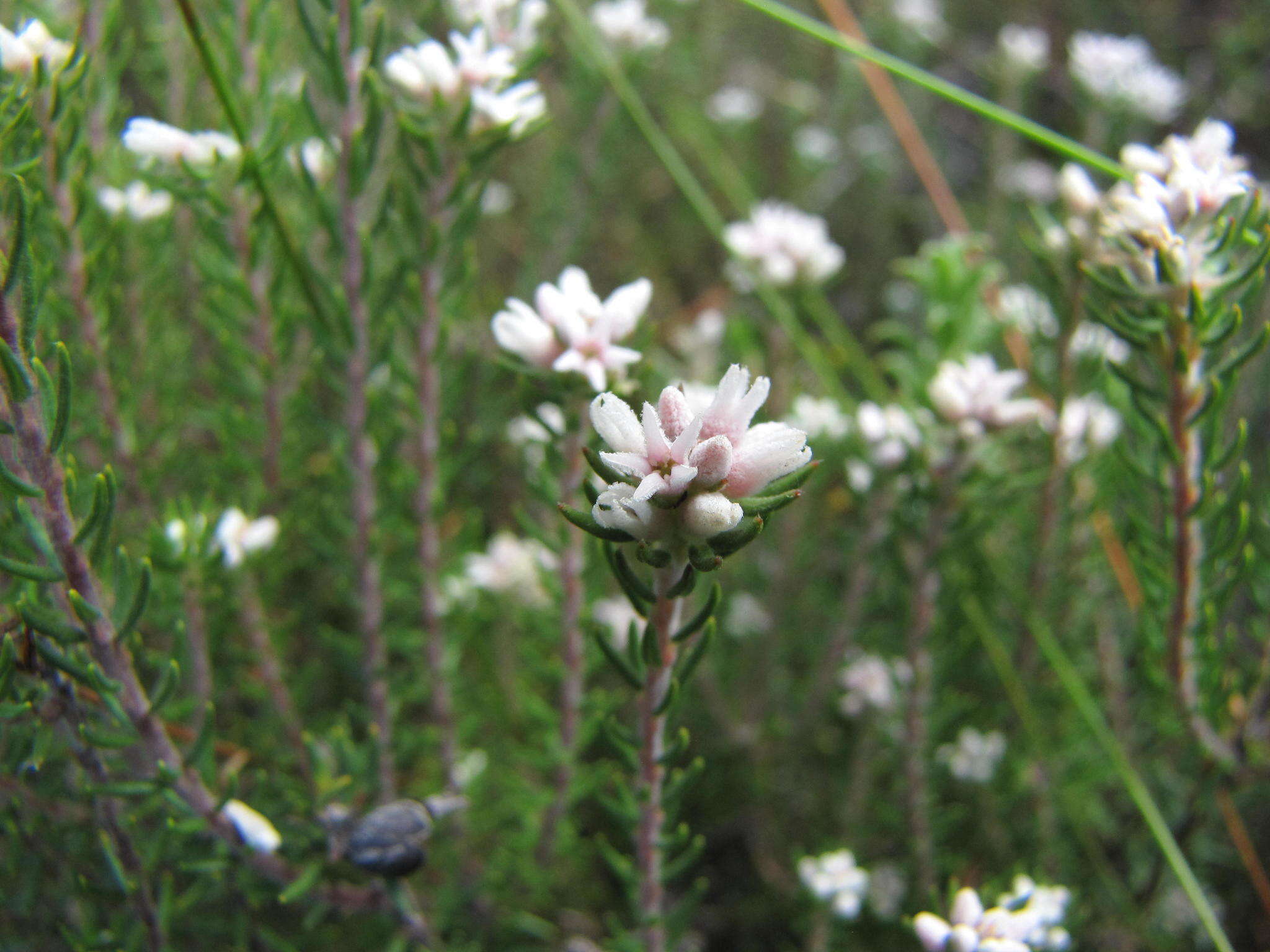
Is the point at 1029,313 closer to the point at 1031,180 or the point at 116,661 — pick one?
the point at 116,661

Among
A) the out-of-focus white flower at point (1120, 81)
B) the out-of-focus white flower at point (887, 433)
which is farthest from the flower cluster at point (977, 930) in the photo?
the out-of-focus white flower at point (1120, 81)

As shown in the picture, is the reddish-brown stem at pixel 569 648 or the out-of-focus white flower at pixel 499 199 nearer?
the reddish-brown stem at pixel 569 648

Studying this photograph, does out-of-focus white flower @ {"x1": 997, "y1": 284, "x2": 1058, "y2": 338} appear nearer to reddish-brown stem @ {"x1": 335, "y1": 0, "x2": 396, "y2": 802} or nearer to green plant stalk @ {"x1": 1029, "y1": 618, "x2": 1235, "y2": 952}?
green plant stalk @ {"x1": 1029, "y1": 618, "x2": 1235, "y2": 952}

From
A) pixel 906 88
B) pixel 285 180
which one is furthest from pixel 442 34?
pixel 906 88

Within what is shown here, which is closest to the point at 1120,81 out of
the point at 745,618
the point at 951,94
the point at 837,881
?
the point at 951,94

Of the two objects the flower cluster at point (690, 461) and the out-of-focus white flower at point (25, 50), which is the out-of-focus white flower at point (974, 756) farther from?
the out-of-focus white flower at point (25, 50)

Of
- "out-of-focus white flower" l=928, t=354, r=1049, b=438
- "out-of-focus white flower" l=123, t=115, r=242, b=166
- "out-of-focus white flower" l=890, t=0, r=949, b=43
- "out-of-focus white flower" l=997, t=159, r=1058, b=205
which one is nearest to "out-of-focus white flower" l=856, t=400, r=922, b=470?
"out-of-focus white flower" l=928, t=354, r=1049, b=438

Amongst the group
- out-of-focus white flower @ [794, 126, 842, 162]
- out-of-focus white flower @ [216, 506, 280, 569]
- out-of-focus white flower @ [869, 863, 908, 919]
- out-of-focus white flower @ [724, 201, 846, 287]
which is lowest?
out-of-focus white flower @ [869, 863, 908, 919]
